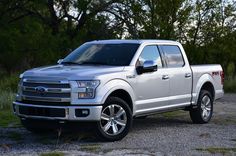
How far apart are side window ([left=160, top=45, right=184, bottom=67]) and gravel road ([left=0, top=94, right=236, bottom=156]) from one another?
1.33 metres

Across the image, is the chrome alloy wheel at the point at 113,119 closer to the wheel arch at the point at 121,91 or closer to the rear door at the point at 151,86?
the wheel arch at the point at 121,91

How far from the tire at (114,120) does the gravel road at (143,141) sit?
14 cm

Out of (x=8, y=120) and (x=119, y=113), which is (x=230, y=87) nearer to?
(x=8, y=120)

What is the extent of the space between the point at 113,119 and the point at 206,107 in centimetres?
355

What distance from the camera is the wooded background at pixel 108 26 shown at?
23.3 metres

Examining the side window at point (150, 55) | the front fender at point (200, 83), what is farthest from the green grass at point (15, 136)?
the front fender at point (200, 83)

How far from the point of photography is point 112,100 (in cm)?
912

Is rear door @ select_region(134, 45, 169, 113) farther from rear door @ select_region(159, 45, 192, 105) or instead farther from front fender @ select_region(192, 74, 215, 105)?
Result: front fender @ select_region(192, 74, 215, 105)

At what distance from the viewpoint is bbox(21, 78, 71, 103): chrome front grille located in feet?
28.7

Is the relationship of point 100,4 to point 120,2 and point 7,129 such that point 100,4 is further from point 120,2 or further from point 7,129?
point 7,129

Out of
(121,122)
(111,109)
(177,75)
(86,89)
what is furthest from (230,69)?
(86,89)

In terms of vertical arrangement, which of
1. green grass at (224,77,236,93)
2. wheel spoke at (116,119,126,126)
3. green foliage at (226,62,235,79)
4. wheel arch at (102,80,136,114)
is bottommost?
green grass at (224,77,236,93)

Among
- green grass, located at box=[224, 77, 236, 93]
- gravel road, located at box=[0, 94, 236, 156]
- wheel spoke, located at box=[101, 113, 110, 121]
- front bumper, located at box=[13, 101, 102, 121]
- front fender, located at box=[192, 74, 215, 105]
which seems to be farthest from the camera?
green grass, located at box=[224, 77, 236, 93]

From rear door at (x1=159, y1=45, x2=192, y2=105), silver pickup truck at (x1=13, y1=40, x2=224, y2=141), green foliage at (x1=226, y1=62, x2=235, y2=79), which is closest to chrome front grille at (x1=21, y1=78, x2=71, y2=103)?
silver pickup truck at (x1=13, y1=40, x2=224, y2=141)
